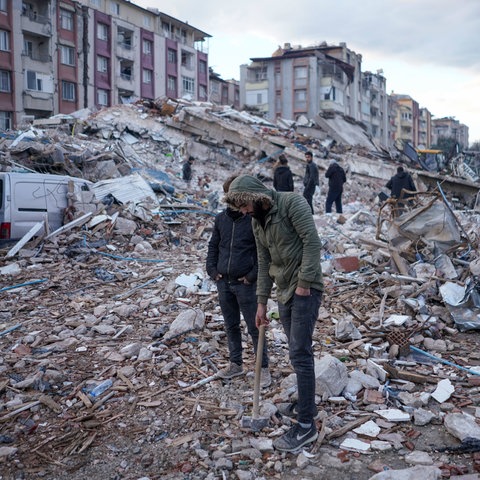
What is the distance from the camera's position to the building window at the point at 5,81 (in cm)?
3481

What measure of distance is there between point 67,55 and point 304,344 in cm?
4108

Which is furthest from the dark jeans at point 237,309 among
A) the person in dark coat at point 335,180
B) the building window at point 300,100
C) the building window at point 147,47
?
the building window at point 300,100

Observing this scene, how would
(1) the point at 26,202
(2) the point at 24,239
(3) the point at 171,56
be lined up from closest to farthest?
(2) the point at 24,239
(1) the point at 26,202
(3) the point at 171,56

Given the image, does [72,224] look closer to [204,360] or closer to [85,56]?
[204,360]

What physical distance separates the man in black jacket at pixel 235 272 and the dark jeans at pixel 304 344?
3.28ft

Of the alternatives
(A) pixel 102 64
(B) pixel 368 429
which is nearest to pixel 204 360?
(B) pixel 368 429

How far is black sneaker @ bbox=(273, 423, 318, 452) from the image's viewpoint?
3732 millimetres

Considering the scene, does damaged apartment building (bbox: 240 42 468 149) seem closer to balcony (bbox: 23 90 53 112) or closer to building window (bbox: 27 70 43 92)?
balcony (bbox: 23 90 53 112)

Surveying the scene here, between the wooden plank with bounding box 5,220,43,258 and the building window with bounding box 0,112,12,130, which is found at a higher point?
the building window with bounding box 0,112,12,130

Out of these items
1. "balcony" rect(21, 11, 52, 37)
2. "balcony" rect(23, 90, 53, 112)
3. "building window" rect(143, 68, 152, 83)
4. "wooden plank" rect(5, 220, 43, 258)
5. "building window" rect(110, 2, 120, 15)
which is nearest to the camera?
"wooden plank" rect(5, 220, 43, 258)

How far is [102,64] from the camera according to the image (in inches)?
Answer: 1681

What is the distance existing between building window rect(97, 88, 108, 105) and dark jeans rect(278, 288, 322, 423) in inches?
1647

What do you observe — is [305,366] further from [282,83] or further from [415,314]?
[282,83]

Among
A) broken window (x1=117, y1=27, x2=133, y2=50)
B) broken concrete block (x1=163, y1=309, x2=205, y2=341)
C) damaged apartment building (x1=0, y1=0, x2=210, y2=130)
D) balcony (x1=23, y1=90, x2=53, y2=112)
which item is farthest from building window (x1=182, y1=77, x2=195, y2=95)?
broken concrete block (x1=163, y1=309, x2=205, y2=341)
